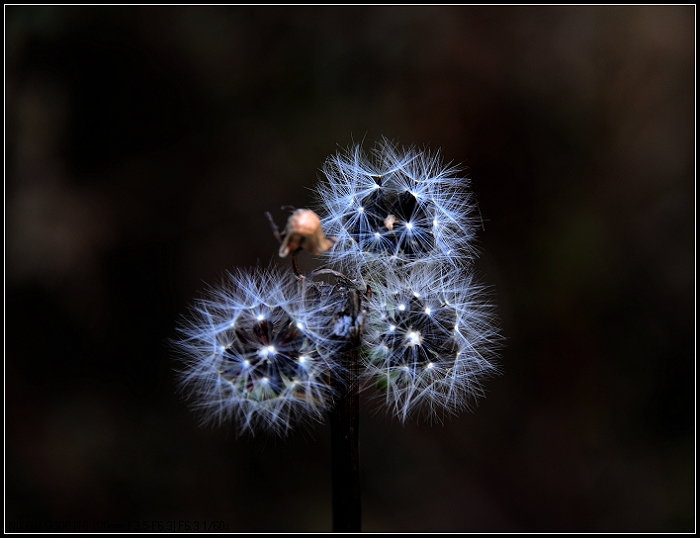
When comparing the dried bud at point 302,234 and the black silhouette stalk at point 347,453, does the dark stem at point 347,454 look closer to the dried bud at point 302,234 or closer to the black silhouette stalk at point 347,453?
the black silhouette stalk at point 347,453

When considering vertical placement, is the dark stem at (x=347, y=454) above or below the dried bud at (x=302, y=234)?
below

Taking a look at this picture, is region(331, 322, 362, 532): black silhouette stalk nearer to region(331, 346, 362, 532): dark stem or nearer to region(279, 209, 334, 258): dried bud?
region(331, 346, 362, 532): dark stem

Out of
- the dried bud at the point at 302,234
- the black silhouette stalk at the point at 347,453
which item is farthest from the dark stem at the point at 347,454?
the dried bud at the point at 302,234

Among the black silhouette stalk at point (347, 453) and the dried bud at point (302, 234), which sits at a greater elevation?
the dried bud at point (302, 234)

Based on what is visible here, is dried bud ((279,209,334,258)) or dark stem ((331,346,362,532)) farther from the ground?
dried bud ((279,209,334,258))

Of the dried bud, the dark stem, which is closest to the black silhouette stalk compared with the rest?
the dark stem
